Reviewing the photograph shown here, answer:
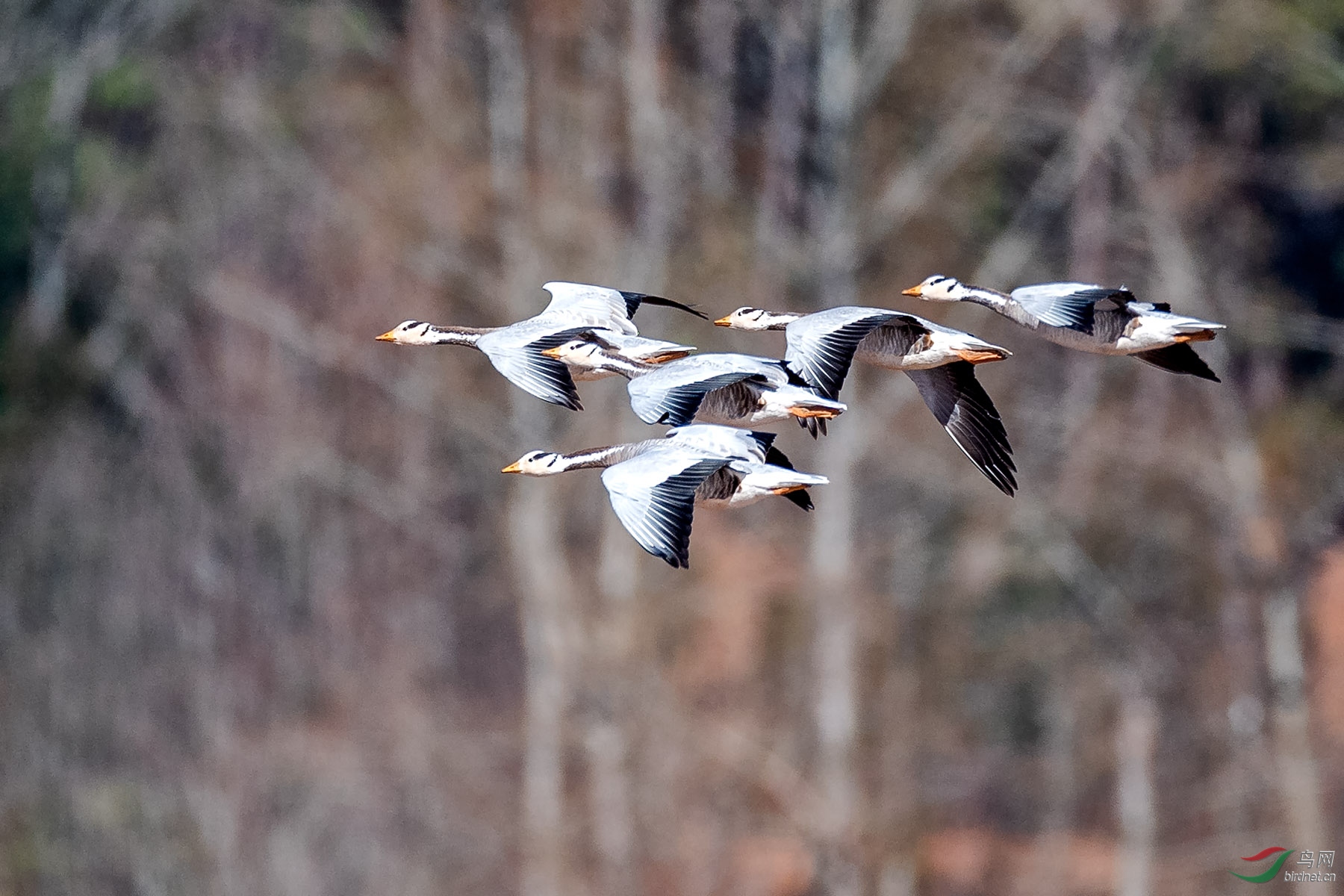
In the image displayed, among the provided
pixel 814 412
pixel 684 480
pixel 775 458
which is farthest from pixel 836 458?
pixel 684 480

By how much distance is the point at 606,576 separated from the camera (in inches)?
990

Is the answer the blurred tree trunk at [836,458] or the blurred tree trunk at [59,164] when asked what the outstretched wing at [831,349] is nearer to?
the blurred tree trunk at [836,458]

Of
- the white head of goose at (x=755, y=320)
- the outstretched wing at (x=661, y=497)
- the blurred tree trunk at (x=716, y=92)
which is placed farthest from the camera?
the blurred tree trunk at (x=716, y=92)

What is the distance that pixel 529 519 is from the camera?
25547mm

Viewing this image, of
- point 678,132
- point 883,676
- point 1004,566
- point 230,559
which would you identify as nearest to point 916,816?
point 883,676

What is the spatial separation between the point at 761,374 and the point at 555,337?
49.0 inches

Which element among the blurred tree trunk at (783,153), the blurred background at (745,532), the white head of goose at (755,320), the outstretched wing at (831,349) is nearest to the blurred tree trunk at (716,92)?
the blurred background at (745,532)

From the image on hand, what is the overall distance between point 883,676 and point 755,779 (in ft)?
7.64

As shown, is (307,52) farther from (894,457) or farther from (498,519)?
(894,457)

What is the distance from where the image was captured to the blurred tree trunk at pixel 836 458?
76.2 feet

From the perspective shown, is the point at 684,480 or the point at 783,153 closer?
the point at 684,480

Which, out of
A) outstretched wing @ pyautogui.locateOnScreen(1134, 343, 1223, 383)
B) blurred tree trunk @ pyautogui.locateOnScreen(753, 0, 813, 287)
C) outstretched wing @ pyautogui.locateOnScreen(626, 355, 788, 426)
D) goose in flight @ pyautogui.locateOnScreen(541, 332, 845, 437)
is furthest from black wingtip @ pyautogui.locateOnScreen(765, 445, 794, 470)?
blurred tree trunk @ pyautogui.locateOnScreen(753, 0, 813, 287)

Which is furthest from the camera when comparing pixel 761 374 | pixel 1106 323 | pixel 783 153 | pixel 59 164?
pixel 59 164

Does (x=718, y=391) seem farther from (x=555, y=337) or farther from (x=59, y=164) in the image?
(x=59, y=164)
